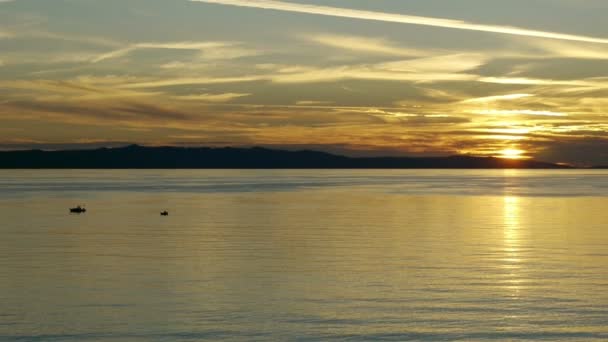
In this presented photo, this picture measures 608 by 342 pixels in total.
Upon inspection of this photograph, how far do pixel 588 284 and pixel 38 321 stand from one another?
19898 mm

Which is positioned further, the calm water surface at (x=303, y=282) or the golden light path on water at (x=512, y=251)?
the golden light path on water at (x=512, y=251)

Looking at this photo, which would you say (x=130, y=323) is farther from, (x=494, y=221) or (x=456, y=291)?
(x=494, y=221)

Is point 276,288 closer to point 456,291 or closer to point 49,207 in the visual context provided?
point 456,291

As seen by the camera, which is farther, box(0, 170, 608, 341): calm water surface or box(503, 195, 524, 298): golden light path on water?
box(503, 195, 524, 298): golden light path on water

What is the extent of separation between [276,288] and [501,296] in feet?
26.7

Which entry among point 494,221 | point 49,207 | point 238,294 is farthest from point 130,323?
point 49,207

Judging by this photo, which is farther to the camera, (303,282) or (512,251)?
(512,251)

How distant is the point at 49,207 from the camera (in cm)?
8588

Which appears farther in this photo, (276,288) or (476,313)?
(276,288)

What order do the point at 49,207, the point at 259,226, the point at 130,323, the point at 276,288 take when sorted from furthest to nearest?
the point at 49,207, the point at 259,226, the point at 276,288, the point at 130,323

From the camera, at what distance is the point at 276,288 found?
31.3 metres

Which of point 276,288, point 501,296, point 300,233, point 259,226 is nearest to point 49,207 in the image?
point 259,226

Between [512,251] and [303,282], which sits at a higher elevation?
[303,282]

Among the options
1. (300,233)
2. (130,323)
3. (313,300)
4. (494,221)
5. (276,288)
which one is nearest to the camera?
(130,323)
